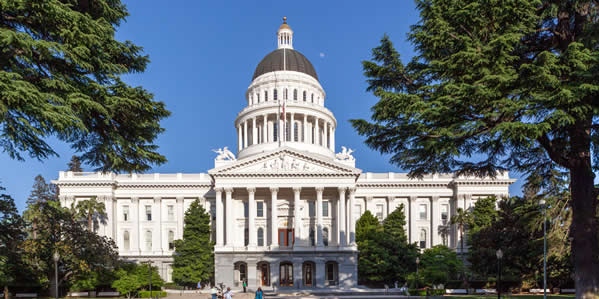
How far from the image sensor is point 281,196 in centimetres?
6800

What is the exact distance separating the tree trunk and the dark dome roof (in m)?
67.5

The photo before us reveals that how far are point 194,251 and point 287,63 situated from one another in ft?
111

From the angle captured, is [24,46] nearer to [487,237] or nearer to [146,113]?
[146,113]

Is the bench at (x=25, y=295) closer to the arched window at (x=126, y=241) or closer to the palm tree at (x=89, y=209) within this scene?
the palm tree at (x=89, y=209)

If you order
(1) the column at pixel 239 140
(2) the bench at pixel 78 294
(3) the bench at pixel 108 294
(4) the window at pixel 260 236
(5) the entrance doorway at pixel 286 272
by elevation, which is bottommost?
(5) the entrance doorway at pixel 286 272

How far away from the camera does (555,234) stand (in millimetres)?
34031

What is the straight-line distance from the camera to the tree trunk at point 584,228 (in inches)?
714

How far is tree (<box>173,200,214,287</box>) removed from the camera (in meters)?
63.1

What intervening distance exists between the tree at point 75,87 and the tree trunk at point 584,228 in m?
14.0

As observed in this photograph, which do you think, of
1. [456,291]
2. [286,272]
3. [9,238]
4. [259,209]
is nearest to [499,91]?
[9,238]

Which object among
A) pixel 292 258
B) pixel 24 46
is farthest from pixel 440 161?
pixel 292 258

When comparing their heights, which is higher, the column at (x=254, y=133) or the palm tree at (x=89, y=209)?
the column at (x=254, y=133)

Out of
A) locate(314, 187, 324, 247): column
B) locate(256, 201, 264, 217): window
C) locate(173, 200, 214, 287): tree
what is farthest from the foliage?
locate(173, 200, 214, 287): tree

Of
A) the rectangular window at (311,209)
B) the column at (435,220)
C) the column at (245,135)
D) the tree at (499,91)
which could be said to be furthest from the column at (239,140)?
the tree at (499,91)
